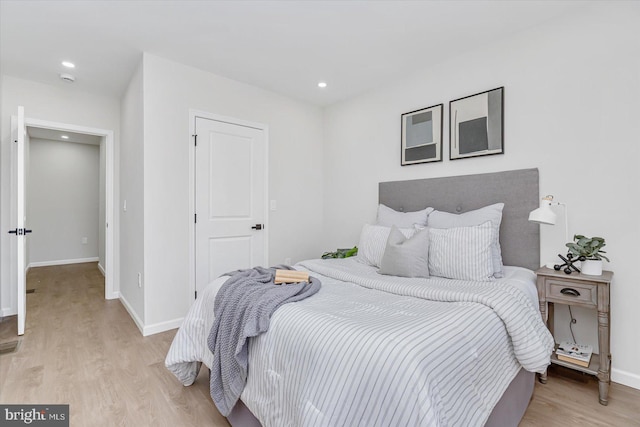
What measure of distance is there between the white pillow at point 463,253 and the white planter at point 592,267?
52 cm

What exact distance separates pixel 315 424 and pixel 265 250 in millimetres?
2685

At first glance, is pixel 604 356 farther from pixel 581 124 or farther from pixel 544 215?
pixel 581 124

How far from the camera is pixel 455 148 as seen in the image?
8.96ft

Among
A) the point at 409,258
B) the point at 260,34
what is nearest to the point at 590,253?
the point at 409,258

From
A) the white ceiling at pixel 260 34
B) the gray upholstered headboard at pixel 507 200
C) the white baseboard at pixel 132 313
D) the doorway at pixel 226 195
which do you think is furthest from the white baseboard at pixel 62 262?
the gray upholstered headboard at pixel 507 200

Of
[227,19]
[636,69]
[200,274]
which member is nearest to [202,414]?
[200,274]

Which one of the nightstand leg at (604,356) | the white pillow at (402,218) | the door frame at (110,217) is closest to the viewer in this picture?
the nightstand leg at (604,356)

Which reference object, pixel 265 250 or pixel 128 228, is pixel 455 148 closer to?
pixel 265 250

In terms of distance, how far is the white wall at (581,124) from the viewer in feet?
6.32

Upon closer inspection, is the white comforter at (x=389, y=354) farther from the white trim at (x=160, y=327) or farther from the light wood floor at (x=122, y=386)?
the white trim at (x=160, y=327)

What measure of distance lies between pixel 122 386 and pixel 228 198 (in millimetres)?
1857

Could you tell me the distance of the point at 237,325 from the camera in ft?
4.66

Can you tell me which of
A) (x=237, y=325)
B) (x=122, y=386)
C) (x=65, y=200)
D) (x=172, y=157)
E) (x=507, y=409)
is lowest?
(x=122, y=386)

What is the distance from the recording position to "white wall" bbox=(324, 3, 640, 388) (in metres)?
1.93
